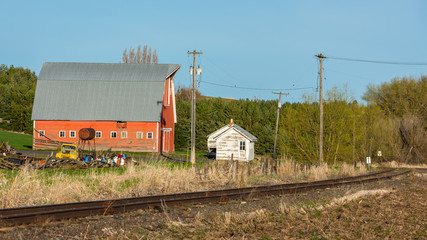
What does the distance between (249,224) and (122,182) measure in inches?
374

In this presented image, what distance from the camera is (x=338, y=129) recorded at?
41.4 metres

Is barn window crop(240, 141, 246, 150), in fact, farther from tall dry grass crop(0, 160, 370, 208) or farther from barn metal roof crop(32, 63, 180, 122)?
tall dry grass crop(0, 160, 370, 208)

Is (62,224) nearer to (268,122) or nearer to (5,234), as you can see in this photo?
(5,234)

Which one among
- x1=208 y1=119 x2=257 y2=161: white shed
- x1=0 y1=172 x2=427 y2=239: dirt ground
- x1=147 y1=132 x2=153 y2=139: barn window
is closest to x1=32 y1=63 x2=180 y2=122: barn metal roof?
x1=147 y1=132 x2=153 y2=139: barn window

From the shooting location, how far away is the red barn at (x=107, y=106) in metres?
51.8

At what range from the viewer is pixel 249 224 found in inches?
381

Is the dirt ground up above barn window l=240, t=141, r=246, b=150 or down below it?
below

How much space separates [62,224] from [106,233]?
124 centimetres

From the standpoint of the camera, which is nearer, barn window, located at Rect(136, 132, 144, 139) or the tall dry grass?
the tall dry grass

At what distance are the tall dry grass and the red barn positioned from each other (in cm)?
2685

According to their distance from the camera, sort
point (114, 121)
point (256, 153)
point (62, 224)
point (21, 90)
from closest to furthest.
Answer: point (62, 224) → point (114, 121) → point (256, 153) → point (21, 90)

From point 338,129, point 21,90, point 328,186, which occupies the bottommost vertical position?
point 328,186

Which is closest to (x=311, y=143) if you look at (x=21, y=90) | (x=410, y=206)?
(x=410, y=206)

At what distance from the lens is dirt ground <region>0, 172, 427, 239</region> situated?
28.3ft
